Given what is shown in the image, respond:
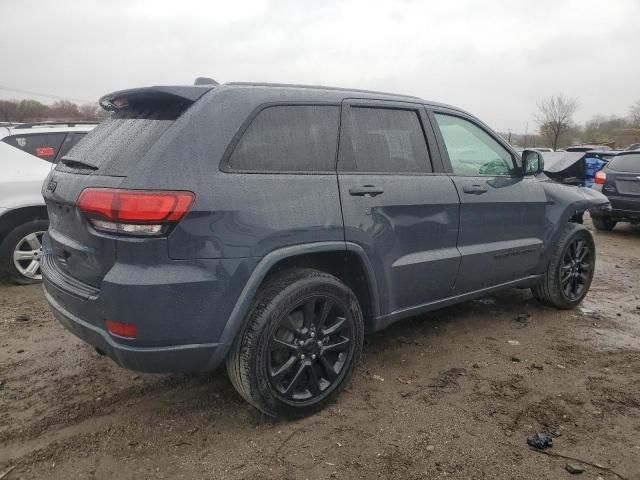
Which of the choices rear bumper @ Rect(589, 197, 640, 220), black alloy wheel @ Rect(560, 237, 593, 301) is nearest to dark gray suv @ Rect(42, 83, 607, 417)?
black alloy wheel @ Rect(560, 237, 593, 301)

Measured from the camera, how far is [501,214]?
12.8 feet

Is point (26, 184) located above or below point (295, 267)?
above

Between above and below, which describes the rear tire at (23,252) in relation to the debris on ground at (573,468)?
above

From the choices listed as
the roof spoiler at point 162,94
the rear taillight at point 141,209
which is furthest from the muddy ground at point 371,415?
the roof spoiler at point 162,94

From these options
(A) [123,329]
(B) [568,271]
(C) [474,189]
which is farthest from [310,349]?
(B) [568,271]

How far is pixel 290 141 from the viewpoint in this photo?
281 cm

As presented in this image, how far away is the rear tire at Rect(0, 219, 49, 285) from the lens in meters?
5.01

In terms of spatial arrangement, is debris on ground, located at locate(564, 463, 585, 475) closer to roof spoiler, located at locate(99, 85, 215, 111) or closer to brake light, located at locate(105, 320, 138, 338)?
brake light, located at locate(105, 320, 138, 338)

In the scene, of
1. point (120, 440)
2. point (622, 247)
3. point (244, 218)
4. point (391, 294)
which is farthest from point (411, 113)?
point (622, 247)

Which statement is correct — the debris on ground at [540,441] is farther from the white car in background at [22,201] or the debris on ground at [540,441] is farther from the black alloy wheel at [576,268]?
the white car in background at [22,201]

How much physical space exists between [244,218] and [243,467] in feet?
3.82

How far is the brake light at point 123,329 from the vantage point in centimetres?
233

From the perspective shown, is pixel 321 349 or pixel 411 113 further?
pixel 411 113

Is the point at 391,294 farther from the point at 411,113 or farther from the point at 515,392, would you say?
the point at 411,113
